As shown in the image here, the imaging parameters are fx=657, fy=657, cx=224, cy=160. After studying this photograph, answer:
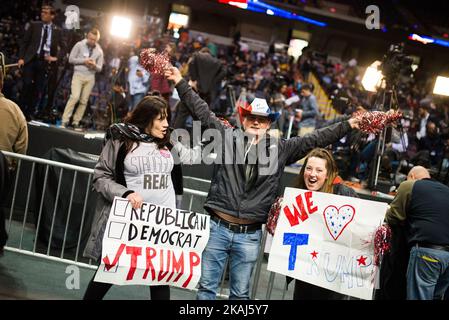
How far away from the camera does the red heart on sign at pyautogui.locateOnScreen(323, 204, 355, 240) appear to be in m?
5.03

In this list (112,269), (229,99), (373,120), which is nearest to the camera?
(112,269)

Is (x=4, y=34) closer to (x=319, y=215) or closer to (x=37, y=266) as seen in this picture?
(x=37, y=266)

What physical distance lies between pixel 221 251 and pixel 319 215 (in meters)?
0.84

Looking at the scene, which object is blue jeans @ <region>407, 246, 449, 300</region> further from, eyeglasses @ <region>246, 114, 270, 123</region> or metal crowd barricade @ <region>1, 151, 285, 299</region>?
eyeglasses @ <region>246, 114, 270, 123</region>

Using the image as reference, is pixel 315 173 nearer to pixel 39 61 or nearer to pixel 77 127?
pixel 77 127

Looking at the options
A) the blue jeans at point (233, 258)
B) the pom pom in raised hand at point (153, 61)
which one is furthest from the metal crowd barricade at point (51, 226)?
the pom pom in raised hand at point (153, 61)

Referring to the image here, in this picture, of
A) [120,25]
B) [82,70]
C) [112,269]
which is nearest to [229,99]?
[120,25]

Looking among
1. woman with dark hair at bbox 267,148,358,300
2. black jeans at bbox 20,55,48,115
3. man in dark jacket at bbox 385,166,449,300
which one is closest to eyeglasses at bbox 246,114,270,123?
woman with dark hair at bbox 267,148,358,300

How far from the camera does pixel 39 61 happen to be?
10.1 m

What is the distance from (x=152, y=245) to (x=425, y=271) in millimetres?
2602

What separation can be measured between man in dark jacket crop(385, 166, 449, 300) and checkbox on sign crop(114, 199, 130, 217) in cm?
272

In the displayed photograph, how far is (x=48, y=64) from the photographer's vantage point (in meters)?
10.3

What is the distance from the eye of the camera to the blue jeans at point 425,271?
19.2ft

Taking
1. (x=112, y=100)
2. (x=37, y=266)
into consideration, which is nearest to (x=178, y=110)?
(x=112, y=100)
